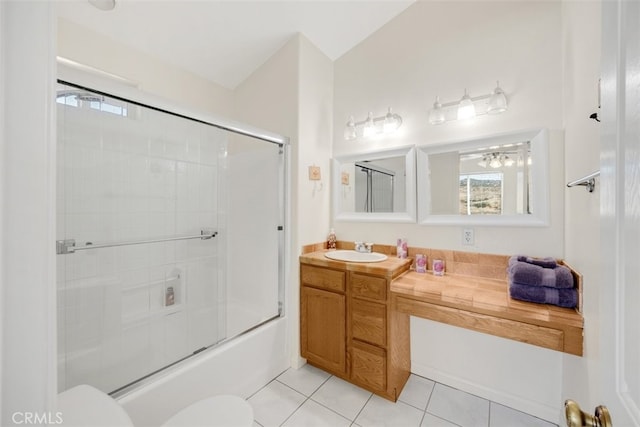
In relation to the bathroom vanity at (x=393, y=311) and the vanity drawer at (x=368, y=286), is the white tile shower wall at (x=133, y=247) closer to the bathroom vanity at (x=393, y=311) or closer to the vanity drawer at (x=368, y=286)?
the bathroom vanity at (x=393, y=311)

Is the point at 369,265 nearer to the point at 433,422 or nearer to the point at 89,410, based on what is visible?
the point at 433,422

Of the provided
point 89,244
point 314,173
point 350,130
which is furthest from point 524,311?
point 89,244

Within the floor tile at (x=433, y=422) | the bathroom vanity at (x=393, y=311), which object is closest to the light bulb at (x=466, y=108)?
the bathroom vanity at (x=393, y=311)

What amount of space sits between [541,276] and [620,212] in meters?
1.09

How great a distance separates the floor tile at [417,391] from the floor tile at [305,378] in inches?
21.9

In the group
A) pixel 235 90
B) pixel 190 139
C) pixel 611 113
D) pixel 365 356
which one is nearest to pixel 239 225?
pixel 190 139

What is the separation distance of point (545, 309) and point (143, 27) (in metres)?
2.96

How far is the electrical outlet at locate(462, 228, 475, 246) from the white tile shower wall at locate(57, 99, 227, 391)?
1962 mm

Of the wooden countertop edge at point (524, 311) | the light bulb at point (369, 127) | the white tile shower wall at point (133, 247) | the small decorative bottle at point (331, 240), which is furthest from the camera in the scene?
the small decorative bottle at point (331, 240)

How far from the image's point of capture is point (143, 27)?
1836 mm

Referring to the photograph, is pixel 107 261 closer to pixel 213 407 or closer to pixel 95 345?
pixel 95 345

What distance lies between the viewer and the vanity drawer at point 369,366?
1.70 metres

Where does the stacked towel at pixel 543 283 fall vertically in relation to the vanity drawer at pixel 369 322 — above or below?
above

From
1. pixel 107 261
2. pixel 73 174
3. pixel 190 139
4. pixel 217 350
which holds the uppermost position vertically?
pixel 190 139
